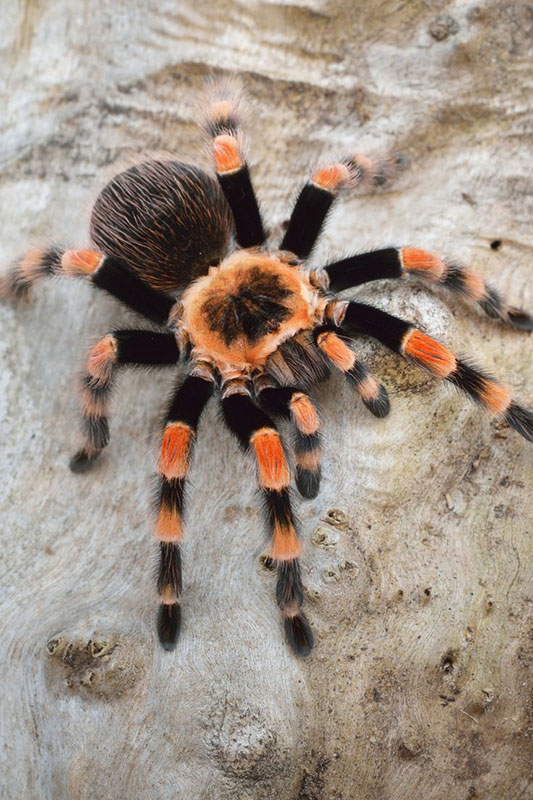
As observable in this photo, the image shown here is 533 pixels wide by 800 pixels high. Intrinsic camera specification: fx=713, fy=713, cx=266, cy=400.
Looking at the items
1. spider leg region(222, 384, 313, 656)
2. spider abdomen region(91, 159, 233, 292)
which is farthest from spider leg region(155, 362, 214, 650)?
spider abdomen region(91, 159, 233, 292)

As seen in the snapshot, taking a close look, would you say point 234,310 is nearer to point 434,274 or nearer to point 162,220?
point 162,220

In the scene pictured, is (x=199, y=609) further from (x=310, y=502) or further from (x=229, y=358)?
(x=229, y=358)

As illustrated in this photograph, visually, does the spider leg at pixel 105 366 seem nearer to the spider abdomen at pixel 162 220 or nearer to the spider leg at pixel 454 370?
the spider abdomen at pixel 162 220

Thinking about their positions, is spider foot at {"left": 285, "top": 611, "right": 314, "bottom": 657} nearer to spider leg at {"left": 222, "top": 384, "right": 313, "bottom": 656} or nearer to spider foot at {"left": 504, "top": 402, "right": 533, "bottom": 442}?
spider leg at {"left": 222, "top": 384, "right": 313, "bottom": 656}

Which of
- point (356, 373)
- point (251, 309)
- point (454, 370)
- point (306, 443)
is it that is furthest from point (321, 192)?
point (306, 443)

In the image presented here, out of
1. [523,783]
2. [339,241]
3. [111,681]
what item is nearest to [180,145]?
[339,241]

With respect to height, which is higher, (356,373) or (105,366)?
(356,373)
